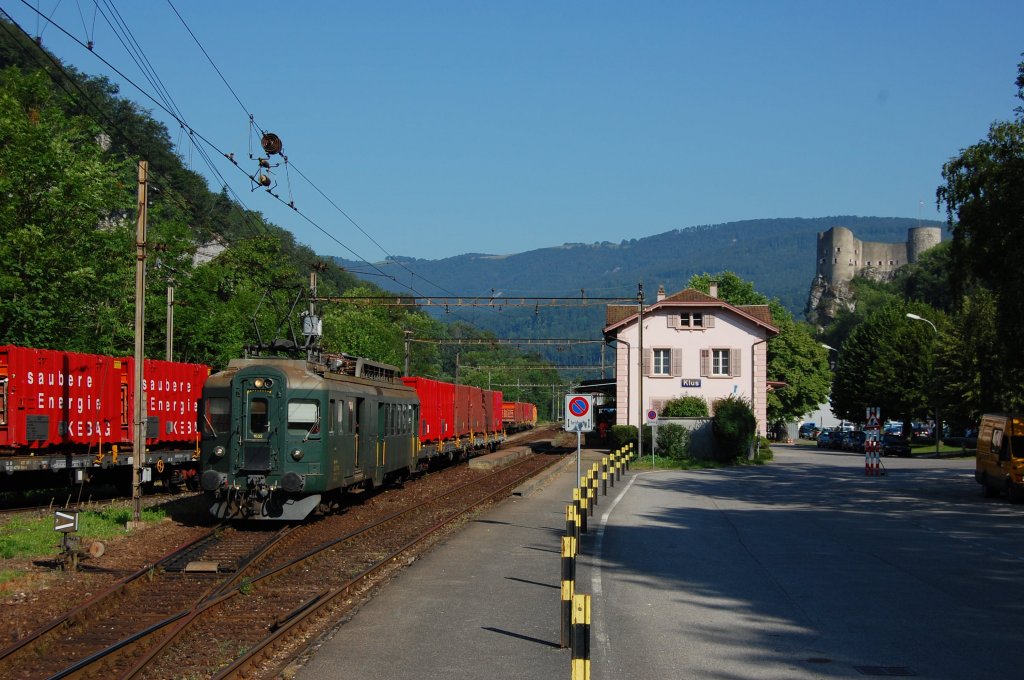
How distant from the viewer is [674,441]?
150 ft

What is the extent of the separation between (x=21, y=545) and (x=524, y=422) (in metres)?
75.5

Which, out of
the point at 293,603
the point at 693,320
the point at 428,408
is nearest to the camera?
the point at 293,603

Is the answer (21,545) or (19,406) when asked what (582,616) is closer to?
(21,545)

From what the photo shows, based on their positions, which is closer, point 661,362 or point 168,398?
point 168,398

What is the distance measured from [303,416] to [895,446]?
46895 millimetres

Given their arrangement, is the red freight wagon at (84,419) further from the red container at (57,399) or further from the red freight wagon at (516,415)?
the red freight wagon at (516,415)

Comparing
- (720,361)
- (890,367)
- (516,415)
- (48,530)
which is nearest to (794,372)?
(890,367)

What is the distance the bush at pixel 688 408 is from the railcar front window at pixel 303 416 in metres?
33.3

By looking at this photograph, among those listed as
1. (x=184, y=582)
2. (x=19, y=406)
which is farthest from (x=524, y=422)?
(x=184, y=582)

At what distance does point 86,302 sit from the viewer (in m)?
33.0

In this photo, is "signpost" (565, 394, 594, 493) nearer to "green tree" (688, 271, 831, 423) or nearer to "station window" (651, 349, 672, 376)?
"station window" (651, 349, 672, 376)

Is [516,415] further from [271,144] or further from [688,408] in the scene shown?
[271,144]

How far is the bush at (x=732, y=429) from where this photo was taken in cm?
4453

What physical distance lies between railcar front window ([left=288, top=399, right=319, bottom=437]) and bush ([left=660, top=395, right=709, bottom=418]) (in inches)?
1310
